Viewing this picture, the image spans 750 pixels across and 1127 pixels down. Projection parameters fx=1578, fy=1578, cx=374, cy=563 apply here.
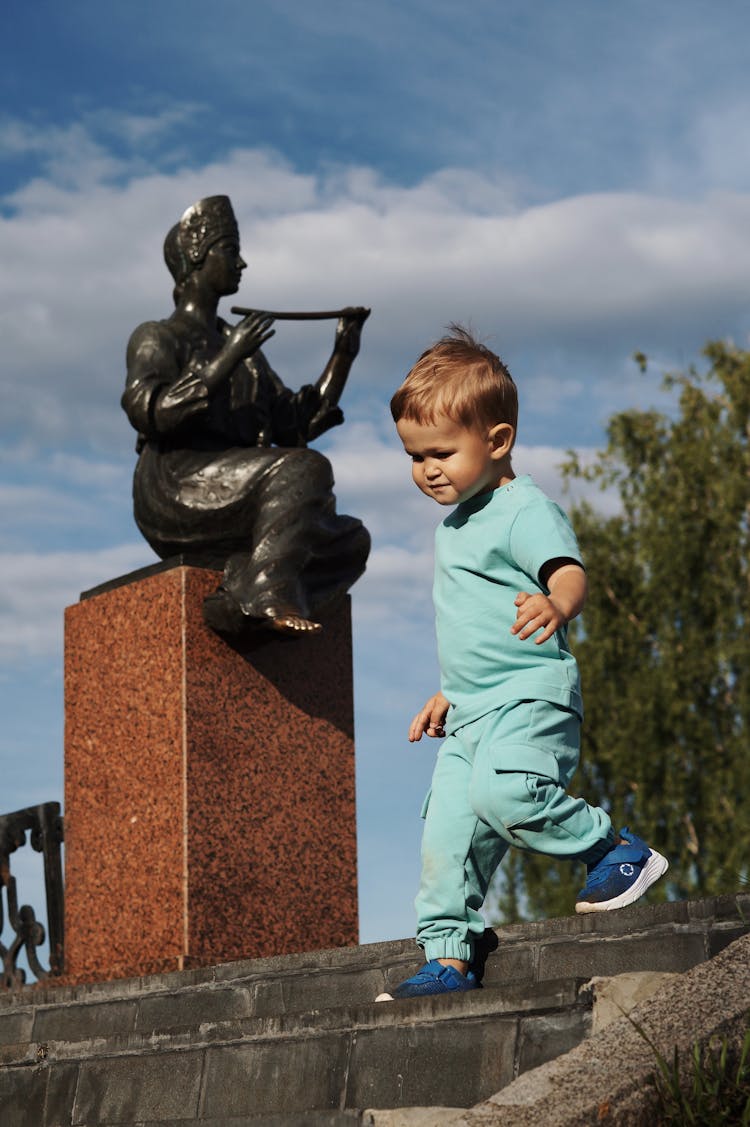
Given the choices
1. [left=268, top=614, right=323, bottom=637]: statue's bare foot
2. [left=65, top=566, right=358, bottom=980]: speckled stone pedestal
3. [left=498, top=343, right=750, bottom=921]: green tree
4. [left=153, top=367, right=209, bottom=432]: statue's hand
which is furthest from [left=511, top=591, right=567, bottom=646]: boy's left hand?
[left=498, top=343, right=750, bottom=921]: green tree

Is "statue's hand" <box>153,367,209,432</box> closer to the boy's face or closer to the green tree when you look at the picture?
the boy's face

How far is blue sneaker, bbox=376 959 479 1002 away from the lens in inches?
156

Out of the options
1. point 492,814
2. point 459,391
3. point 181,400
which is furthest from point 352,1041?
point 181,400

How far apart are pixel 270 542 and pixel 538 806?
3.26 meters

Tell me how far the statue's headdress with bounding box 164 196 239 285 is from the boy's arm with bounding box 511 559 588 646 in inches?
153

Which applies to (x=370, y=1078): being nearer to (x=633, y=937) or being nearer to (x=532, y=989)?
(x=532, y=989)

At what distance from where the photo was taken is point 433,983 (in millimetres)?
4000

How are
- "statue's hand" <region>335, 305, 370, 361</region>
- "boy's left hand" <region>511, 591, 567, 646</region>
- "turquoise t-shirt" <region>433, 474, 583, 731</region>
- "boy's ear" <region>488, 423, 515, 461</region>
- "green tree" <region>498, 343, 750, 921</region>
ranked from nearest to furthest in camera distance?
"boy's left hand" <region>511, 591, 567, 646</region> < "turquoise t-shirt" <region>433, 474, 583, 731</region> < "boy's ear" <region>488, 423, 515, 461</region> < "statue's hand" <region>335, 305, 370, 361</region> < "green tree" <region>498, 343, 750, 921</region>

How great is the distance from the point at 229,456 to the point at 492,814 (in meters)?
3.61

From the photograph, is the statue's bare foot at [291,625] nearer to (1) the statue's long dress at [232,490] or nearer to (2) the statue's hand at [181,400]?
(1) the statue's long dress at [232,490]

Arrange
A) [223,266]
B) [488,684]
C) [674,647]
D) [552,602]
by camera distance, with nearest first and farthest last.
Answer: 1. [552,602]
2. [488,684]
3. [223,266]
4. [674,647]

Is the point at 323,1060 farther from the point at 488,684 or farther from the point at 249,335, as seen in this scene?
the point at 249,335

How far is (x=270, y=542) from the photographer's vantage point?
706 centimetres

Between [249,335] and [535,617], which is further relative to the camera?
[249,335]
